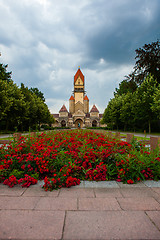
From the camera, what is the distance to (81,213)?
241 centimetres

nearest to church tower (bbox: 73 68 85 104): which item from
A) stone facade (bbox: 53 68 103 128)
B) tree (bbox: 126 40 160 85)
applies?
stone facade (bbox: 53 68 103 128)

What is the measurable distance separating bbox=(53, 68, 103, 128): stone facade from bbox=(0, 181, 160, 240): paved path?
265 feet

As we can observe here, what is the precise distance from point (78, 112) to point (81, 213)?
81.8 metres

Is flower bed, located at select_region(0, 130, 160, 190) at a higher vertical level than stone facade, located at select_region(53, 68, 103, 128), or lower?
lower

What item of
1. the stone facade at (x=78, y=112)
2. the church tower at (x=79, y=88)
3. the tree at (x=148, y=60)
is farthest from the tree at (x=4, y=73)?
the church tower at (x=79, y=88)

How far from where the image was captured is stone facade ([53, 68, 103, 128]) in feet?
279

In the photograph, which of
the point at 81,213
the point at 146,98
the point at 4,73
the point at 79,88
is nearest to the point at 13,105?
the point at 4,73

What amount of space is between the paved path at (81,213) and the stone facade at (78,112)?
80.7 meters

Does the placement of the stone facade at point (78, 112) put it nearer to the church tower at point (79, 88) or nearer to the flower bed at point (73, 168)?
the church tower at point (79, 88)

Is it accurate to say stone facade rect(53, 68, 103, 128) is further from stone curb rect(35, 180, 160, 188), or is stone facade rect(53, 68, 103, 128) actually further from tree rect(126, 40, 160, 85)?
stone curb rect(35, 180, 160, 188)

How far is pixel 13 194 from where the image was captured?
310 cm

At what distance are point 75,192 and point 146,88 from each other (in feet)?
81.3

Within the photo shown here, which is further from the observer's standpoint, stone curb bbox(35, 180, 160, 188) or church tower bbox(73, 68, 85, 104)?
church tower bbox(73, 68, 85, 104)

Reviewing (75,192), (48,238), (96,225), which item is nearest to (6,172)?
(75,192)
